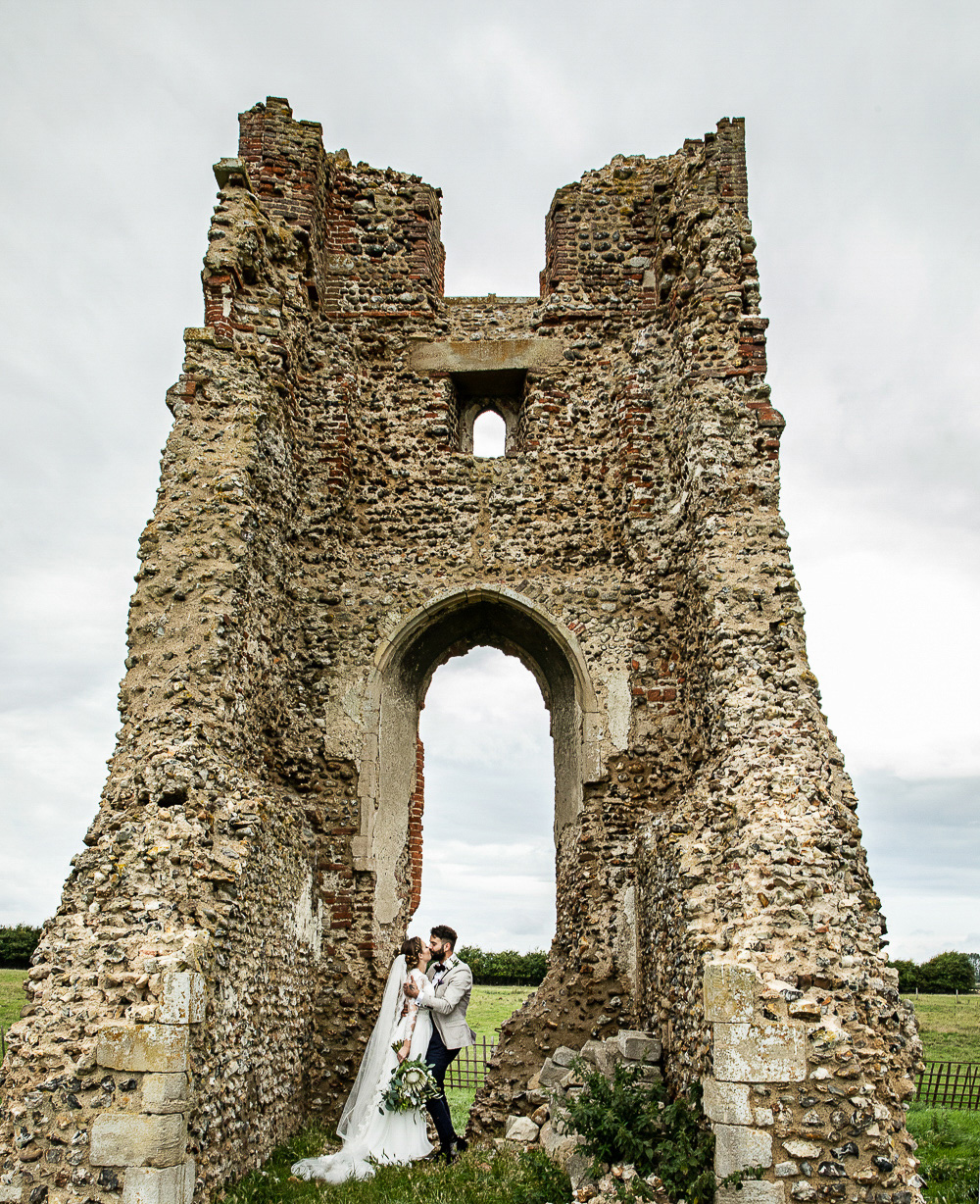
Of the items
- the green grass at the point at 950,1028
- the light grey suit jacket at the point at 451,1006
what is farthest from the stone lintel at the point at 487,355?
the green grass at the point at 950,1028

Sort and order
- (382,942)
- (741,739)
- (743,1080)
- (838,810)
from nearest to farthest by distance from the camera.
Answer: (743,1080) → (838,810) → (741,739) → (382,942)

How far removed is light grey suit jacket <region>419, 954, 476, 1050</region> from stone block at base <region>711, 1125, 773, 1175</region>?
2.39 meters

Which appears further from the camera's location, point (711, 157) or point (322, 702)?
point (711, 157)

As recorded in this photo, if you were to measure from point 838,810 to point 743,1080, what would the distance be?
1929 millimetres

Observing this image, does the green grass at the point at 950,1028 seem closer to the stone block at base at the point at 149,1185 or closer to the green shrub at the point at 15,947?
the stone block at base at the point at 149,1185

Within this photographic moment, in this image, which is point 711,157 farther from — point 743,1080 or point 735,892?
point 743,1080

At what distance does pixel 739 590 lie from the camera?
772 cm

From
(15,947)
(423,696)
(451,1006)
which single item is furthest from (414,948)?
(15,947)

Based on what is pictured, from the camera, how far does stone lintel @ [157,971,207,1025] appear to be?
17.8 feet

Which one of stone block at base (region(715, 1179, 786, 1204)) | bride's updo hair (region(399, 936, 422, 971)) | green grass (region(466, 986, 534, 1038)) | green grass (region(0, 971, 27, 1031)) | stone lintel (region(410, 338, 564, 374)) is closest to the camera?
stone block at base (region(715, 1179, 786, 1204))

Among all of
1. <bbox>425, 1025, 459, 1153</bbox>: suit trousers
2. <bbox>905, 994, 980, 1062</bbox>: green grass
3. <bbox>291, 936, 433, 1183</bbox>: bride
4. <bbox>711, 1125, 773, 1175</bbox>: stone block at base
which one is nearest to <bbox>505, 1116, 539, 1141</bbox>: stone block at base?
<bbox>425, 1025, 459, 1153</bbox>: suit trousers

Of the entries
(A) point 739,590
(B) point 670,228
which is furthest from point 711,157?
(A) point 739,590

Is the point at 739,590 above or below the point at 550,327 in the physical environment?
below

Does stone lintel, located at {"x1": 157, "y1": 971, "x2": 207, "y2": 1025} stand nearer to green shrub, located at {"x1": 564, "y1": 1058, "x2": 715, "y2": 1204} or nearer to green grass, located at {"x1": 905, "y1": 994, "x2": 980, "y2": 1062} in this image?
green shrub, located at {"x1": 564, "y1": 1058, "x2": 715, "y2": 1204}
